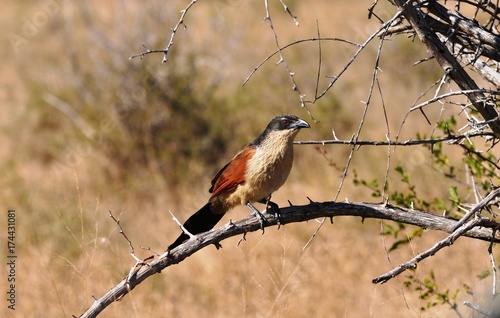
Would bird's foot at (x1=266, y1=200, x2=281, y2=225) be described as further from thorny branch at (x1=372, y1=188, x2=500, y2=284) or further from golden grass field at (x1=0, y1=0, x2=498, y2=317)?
thorny branch at (x1=372, y1=188, x2=500, y2=284)

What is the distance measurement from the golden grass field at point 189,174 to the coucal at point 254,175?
0.44 metres

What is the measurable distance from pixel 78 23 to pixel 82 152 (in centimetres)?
1092

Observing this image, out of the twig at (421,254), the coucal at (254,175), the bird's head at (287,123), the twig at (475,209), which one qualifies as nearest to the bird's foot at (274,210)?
the coucal at (254,175)

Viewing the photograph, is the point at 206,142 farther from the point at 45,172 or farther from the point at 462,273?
the point at 462,273

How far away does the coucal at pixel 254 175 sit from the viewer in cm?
420

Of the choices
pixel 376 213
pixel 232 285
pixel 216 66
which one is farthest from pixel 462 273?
pixel 216 66

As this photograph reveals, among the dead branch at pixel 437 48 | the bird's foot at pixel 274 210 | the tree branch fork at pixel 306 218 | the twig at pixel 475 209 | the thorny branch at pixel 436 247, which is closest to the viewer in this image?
the twig at pixel 475 209

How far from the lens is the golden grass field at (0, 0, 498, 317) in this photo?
17.4 feet

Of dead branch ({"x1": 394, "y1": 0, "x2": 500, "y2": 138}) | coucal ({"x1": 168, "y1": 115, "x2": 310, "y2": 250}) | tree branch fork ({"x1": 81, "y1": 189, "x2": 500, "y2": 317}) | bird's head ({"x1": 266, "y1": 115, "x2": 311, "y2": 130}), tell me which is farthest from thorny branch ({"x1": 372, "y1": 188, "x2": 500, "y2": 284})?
bird's head ({"x1": 266, "y1": 115, "x2": 311, "y2": 130})

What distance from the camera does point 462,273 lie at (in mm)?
5539

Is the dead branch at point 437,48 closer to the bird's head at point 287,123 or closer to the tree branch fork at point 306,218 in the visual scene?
the tree branch fork at point 306,218

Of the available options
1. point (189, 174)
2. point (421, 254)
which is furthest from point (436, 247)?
point (189, 174)

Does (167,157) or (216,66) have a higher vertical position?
(216,66)

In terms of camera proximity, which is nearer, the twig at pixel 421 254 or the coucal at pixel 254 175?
the twig at pixel 421 254
